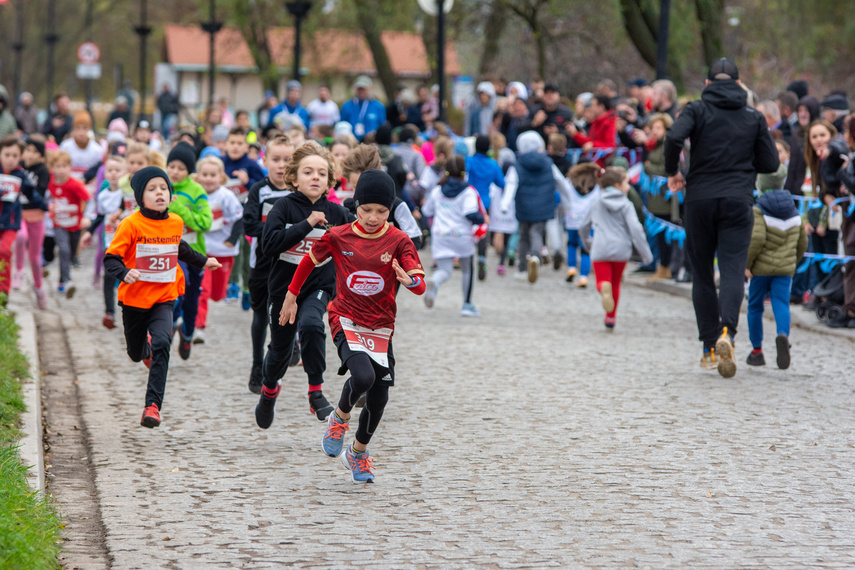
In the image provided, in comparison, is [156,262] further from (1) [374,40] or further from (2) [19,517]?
(1) [374,40]

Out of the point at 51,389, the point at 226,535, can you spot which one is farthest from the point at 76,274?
the point at 226,535

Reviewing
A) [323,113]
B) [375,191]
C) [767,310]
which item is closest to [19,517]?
[375,191]

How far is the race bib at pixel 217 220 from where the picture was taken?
10.7m

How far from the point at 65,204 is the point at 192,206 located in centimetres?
469

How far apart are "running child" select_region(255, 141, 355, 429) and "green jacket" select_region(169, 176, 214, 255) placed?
2394 mm

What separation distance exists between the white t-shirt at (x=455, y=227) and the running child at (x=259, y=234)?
13.6 ft

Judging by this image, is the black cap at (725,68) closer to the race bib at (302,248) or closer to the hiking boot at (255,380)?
the race bib at (302,248)

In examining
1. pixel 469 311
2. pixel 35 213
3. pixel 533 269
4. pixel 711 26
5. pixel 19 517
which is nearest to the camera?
pixel 19 517

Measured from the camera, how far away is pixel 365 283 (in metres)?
6.02

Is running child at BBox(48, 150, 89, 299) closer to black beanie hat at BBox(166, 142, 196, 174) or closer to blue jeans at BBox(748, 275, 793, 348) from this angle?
black beanie hat at BBox(166, 142, 196, 174)

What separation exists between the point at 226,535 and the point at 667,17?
1364 centimetres

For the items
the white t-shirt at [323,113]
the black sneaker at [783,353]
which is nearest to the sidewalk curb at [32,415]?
the black sneaker at [783,353]

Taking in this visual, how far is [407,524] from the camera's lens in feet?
17.9

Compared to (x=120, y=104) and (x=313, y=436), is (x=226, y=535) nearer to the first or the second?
(x=313, y=436)
